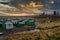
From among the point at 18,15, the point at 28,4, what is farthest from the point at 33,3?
the point at 18,15

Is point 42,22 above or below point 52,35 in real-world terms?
above

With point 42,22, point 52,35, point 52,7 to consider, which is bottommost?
point 52,35

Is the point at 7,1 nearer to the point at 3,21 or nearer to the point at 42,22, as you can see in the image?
the point at 3,21

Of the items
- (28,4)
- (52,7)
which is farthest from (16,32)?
(52,7)

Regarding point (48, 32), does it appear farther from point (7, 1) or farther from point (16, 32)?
point (7, 1)

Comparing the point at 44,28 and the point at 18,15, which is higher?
the point at 18,15

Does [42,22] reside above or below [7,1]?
below

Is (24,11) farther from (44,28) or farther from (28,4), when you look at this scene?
(44,28)
